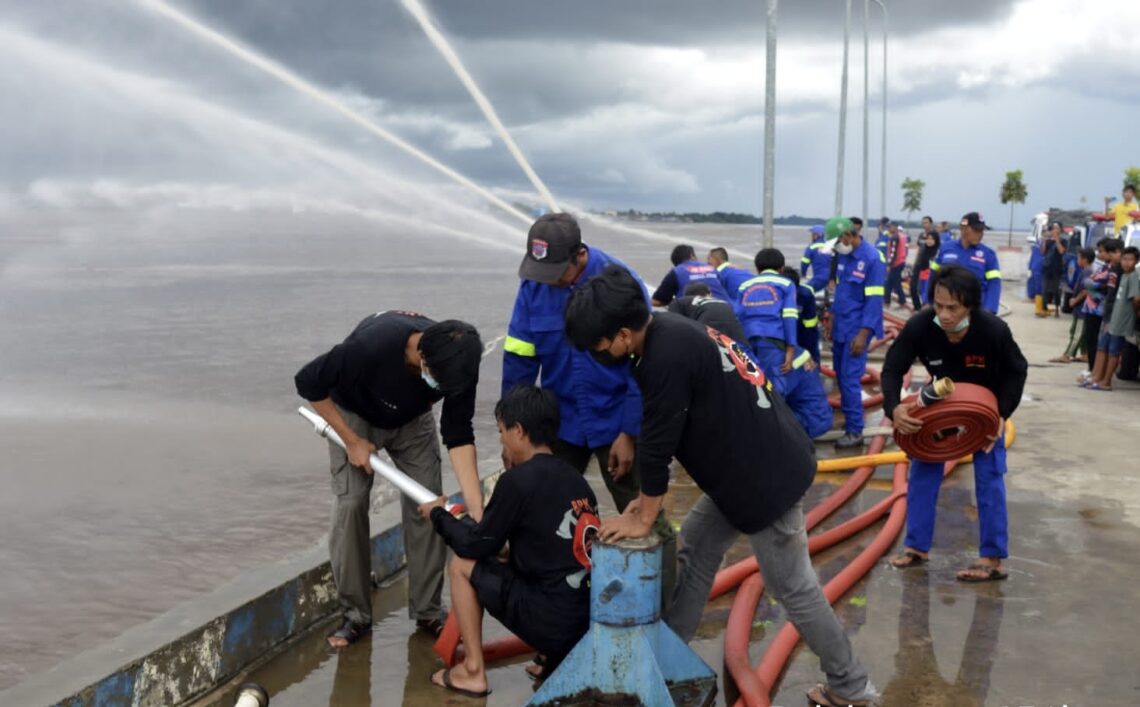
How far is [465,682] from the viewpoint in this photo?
431cm

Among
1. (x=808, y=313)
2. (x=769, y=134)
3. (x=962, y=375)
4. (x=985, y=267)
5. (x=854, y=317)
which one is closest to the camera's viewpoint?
(x=962, y=375)

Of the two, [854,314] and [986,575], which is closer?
[986,575]

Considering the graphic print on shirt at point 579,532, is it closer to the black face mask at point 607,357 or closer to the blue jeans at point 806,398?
the black face mask at point 607,357

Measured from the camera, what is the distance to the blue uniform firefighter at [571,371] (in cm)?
467

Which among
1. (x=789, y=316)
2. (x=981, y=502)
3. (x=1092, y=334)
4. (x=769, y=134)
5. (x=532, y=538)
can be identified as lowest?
(x=1092, y=334)

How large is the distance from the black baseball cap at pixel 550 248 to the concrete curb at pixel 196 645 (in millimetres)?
1761

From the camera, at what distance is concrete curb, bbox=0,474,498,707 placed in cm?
389

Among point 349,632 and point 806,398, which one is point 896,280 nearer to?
point 806,398

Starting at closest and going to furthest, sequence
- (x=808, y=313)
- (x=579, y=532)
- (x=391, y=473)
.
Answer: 1. (x=579, y=532)
2. (x=391, y=473)
3. (x=808, y=313)

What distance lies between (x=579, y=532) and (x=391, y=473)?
0.99 meters

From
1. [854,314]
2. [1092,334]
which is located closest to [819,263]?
[1092,334]

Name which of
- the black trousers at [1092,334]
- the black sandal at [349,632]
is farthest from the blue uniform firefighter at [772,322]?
the black trousers at [1092,334]

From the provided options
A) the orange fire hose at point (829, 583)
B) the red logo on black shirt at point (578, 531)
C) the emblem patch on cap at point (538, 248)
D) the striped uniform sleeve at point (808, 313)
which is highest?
the emblem patch on cap at point (538, 248)

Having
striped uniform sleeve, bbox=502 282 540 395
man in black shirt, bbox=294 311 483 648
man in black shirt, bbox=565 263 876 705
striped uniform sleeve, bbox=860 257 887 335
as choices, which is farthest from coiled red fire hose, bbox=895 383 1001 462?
striped uniform sleeve, bbox=860 257 887 335
